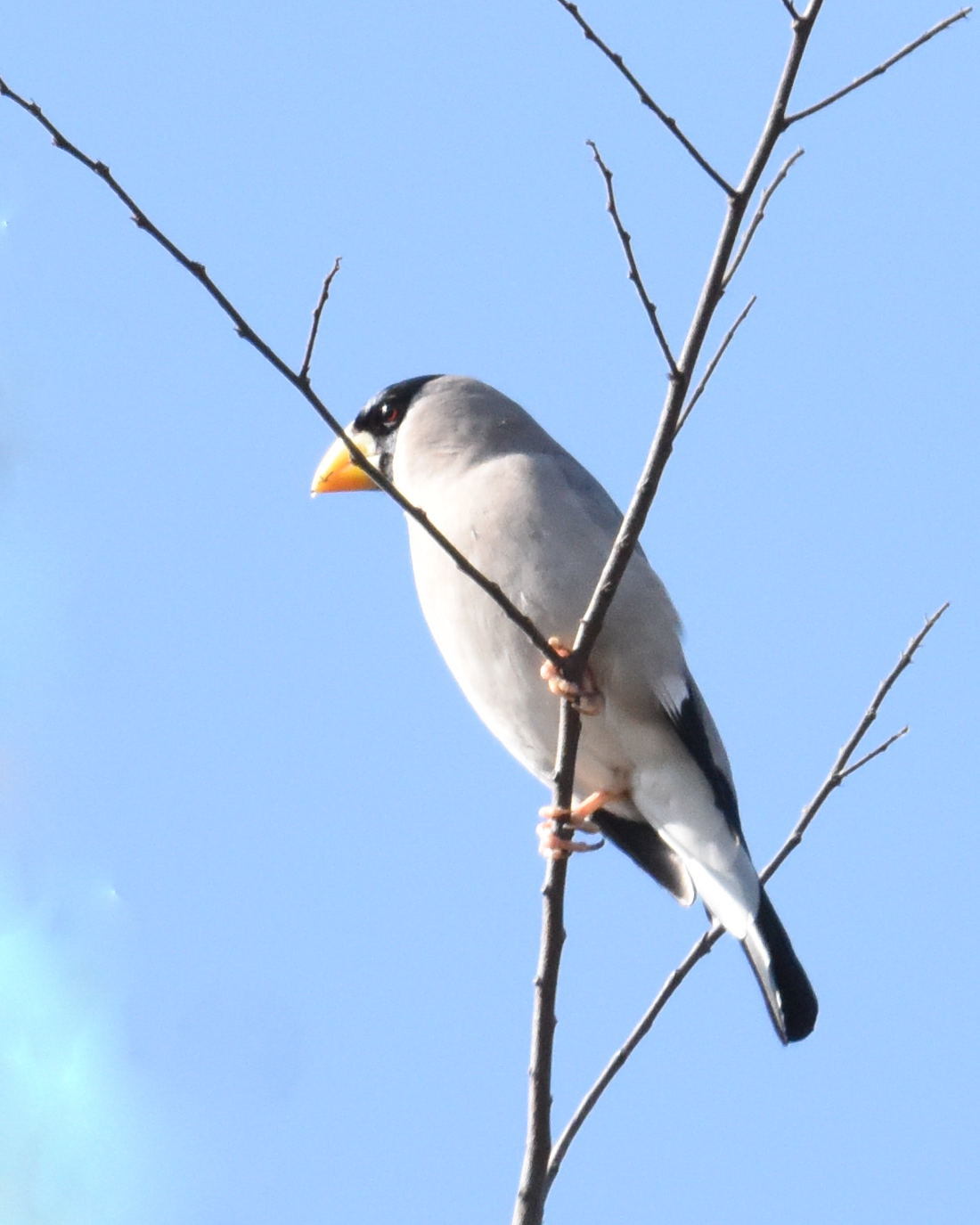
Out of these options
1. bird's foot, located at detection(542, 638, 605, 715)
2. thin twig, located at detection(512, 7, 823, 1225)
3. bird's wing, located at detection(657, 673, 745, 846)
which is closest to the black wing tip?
bird's wing, located at detection(657, 673, 745, 846)

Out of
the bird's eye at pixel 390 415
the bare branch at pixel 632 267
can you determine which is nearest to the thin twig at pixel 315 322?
the bare branch at pixel 632 267

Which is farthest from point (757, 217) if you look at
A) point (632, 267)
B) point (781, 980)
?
point (781, 980)

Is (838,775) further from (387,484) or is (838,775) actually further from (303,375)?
(303,375)

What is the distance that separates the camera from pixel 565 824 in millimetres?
3346

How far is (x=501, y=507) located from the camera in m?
3.86

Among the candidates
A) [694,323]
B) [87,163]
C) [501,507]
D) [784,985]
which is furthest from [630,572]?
[87,163]

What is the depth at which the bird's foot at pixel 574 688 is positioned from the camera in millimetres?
3016

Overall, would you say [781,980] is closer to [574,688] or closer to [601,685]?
[601,685]

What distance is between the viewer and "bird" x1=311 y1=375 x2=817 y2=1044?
Result: 3.73 meters

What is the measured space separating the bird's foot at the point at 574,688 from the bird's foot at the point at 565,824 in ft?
0.76

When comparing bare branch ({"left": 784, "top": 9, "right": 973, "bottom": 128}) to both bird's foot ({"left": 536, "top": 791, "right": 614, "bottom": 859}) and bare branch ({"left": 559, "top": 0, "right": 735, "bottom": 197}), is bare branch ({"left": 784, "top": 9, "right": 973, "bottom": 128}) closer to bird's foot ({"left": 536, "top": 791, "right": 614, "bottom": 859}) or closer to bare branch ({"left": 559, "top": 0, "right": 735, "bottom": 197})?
bare branch ({"left": 559, "top": 0, "right": 735, "bottom": 197})

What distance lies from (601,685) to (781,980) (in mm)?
814

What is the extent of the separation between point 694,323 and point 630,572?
1303 mm

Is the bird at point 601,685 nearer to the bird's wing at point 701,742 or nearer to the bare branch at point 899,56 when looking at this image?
the bird's wing at point 701,742
